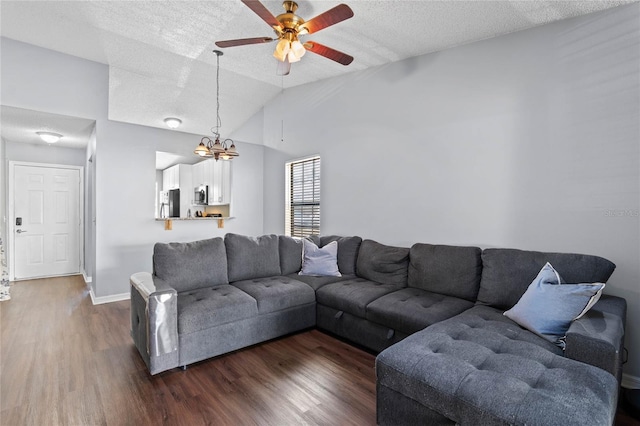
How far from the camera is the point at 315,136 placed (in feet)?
15.3

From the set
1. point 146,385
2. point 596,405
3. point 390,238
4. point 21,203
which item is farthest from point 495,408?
point 21,203

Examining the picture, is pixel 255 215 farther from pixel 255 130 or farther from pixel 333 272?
pixel 333 272

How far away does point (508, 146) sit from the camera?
2.72 metres

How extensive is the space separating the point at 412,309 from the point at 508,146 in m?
1.68

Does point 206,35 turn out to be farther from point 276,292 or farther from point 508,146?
point 508,146

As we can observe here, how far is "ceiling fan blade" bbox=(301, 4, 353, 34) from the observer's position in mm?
1941

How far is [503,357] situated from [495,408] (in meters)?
0.41

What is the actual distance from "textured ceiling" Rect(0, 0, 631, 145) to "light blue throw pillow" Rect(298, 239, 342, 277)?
88.0 inches

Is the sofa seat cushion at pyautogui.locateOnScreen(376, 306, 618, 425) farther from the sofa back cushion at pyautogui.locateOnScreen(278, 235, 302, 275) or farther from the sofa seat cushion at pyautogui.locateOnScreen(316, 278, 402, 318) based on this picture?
the sofa back cushion at pyautogui.locateOnScreen(278, 235, 302, 275)

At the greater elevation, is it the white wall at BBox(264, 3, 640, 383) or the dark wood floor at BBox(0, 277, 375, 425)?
the white wall at BBox(264, 3, 640, 383)

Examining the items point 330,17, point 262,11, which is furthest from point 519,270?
point 262,11

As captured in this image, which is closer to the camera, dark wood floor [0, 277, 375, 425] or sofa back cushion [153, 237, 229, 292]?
dark wood floor [0, 277, 375, 425]

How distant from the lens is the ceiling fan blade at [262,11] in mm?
1929

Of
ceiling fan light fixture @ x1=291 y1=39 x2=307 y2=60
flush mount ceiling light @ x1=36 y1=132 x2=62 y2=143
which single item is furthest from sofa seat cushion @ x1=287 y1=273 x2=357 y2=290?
flush mount ceiling light @ x1=36 y1=132 x2=62 y2=143
